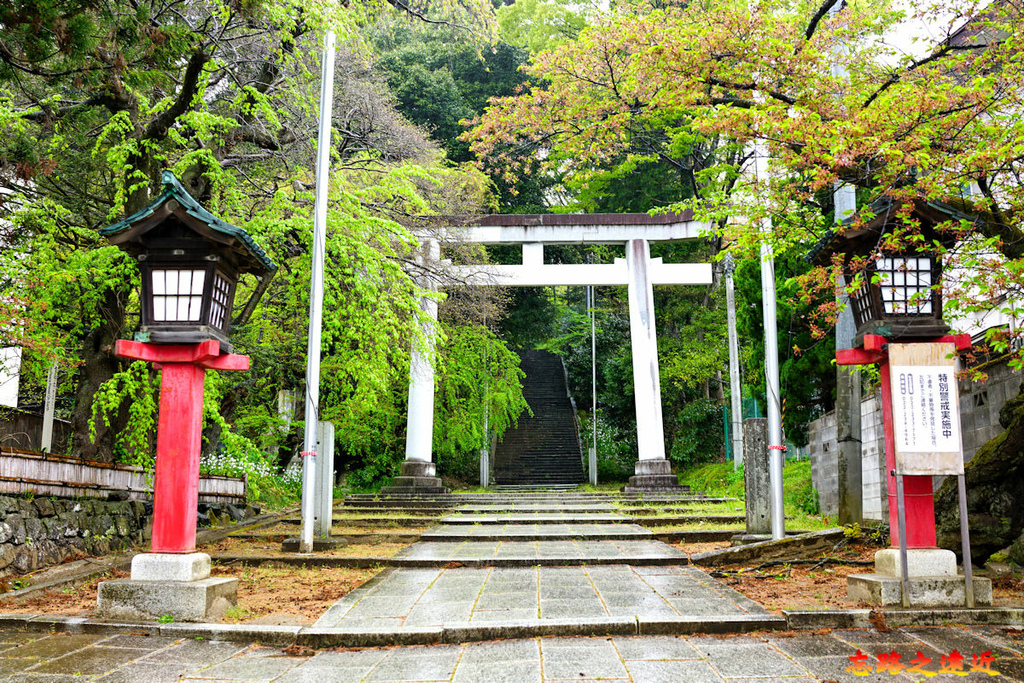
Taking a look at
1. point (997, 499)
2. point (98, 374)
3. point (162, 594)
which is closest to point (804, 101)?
point (997, 499)

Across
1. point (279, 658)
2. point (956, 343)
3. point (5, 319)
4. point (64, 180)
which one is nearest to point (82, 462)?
point (5, 319)

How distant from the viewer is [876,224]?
5.76m

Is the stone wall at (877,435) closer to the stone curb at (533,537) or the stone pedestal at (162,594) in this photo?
the stone curb at (533,537)

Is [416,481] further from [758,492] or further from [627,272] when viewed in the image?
[758,492]

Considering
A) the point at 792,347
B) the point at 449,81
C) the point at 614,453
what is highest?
the point at 449,81

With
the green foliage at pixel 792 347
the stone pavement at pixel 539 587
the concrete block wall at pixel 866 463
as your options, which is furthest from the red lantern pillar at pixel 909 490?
the green foliage at pixel 792 347

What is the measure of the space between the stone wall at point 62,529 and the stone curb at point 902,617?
6550 millimetres

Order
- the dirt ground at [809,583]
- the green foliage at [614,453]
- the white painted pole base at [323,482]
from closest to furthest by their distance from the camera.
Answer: the dirt ground at [809,583] < the white painted pole base at [323,482] < the green foliage at [614,453]

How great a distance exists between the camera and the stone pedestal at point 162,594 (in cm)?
521

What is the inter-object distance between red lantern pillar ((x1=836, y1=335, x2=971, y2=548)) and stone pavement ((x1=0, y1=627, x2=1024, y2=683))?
859mm

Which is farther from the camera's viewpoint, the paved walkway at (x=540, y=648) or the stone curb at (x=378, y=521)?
the stone curb at (x=378, y=521)

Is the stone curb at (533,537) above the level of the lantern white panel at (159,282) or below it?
below

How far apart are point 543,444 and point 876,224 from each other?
19.2 metres

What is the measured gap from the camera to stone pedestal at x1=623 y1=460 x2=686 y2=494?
1504 cm
